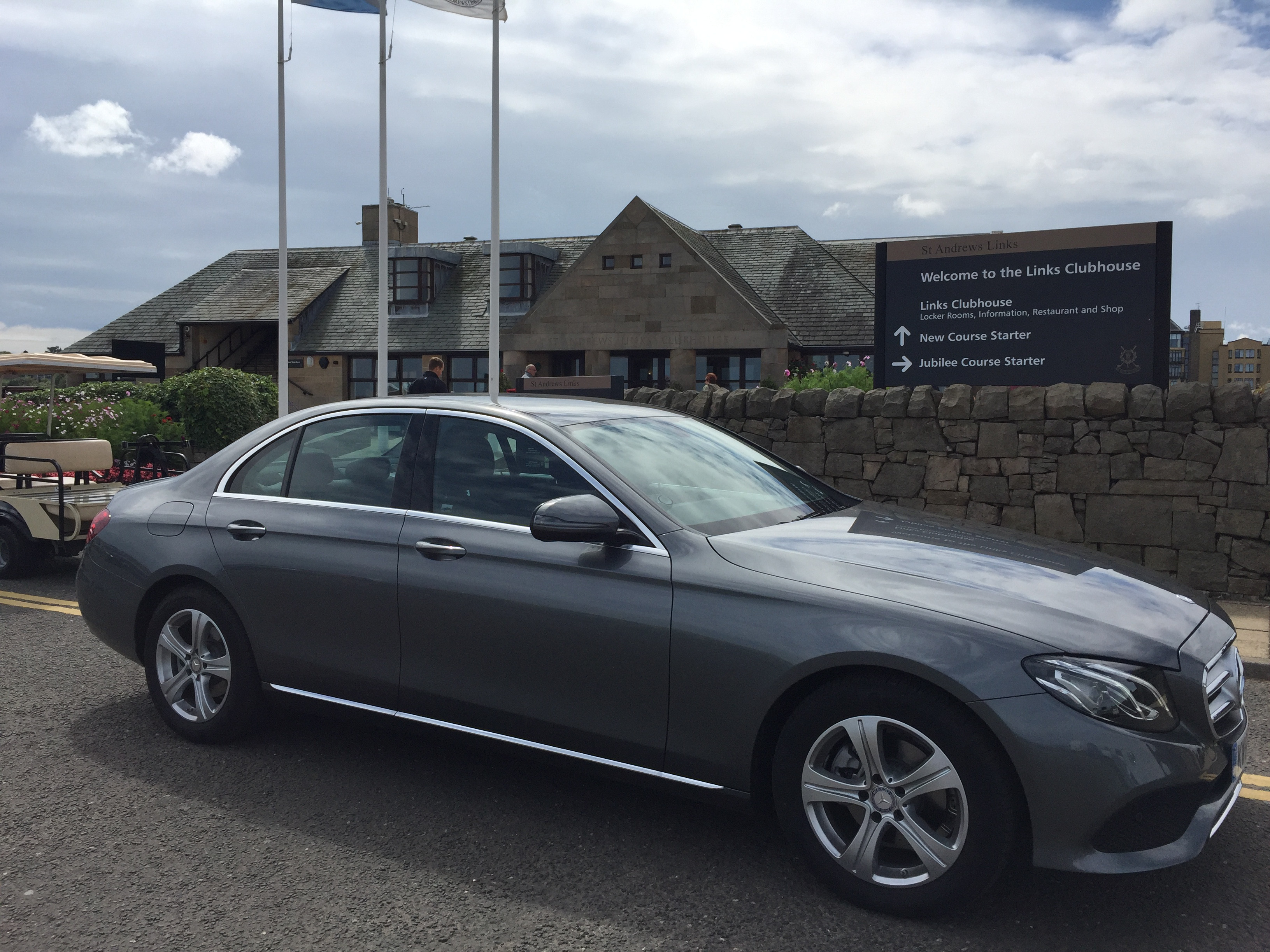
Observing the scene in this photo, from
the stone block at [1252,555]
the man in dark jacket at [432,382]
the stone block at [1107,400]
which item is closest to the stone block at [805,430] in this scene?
the stone block at [1107,400]

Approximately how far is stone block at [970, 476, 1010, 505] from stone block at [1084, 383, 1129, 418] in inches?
36.6

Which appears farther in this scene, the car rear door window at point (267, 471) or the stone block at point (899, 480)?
the stone block at point (899, 480)

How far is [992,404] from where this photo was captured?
9.25 m

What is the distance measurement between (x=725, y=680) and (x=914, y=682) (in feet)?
1.95

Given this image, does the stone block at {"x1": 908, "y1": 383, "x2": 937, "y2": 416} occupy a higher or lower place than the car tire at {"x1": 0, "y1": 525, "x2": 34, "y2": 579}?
higher

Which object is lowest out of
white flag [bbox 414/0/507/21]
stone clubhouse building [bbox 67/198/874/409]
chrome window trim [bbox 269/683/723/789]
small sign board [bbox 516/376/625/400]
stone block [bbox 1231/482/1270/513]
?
chrome window trim [bbox 269/683/723/789]

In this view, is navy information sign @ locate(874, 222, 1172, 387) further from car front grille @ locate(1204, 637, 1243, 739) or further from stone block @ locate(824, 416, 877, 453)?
car front grille @ locate(1204, 637, 1243, 739)

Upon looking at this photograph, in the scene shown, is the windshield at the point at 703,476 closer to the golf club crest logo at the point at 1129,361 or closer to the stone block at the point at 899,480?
the stone block at the point at 899,480

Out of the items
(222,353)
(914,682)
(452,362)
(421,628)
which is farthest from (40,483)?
(222,353)

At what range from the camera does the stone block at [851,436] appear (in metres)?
9.77

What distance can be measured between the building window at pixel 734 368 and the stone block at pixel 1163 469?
2545 centimetres

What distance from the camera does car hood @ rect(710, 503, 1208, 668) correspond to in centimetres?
304

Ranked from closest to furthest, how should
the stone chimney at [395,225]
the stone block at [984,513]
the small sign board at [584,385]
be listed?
1. the stone block at [984,513]
2. the small sign board at [584,385]
3. the stone chimney at [395,225]

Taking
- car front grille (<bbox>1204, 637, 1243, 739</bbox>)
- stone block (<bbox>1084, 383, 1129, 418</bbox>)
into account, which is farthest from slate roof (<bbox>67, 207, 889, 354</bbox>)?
car front grille (<bbox>1204, 637, 1243, 739</bbox>)
